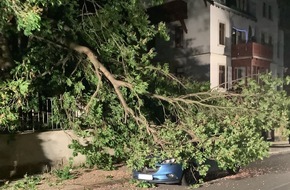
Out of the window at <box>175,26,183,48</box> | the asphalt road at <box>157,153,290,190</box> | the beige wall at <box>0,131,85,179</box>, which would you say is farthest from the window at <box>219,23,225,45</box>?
the beige wall at <box>0,131,85,179</box>

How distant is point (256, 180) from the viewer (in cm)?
1035

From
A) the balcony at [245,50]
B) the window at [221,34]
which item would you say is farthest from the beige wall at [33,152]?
the balcony at [245,50]

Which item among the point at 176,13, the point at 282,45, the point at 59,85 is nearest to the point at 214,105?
the point at 59,85

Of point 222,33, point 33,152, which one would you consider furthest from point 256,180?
point 222,33

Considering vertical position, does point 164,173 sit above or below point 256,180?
above

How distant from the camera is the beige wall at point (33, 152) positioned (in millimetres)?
10234

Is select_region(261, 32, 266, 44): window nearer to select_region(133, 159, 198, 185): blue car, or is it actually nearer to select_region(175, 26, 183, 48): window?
select_region(175, 26, 183, 48): window

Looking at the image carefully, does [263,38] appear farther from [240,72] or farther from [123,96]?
[123,96]

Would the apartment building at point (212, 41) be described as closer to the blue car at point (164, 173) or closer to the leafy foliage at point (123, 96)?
the leafy foliage at point (123, 96)

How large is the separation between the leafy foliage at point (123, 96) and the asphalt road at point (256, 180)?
1.13 m

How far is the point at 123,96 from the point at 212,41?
50.7 ft

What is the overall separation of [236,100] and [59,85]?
5349 mm

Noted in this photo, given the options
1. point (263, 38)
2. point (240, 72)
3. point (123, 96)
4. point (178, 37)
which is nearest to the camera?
point (123, 96)

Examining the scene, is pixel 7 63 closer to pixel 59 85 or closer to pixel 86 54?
pixel 59 85
